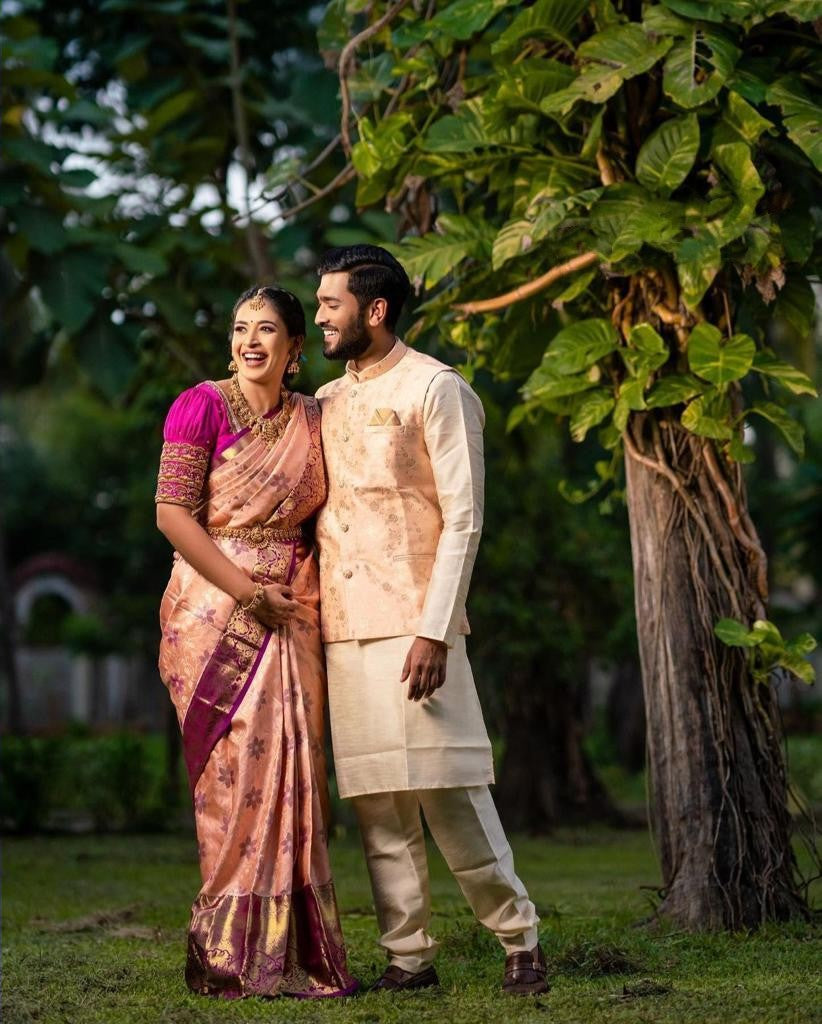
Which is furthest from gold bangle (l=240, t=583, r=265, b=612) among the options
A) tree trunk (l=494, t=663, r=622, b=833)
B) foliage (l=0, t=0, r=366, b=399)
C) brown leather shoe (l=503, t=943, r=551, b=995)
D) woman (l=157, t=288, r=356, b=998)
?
tree trunk (l=494, t=663, r=622, b=833)

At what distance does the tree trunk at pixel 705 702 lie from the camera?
192 inches

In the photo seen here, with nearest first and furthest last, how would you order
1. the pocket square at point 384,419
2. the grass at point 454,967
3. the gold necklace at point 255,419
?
the grass at point 454,967, the pocket square at point 384,419, the gold necklace at point 255,419

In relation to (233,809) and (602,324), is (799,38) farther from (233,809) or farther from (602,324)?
(233,809)

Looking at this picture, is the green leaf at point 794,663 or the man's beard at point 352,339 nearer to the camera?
the man's beard at point 352,339

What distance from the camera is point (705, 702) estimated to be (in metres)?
4.94

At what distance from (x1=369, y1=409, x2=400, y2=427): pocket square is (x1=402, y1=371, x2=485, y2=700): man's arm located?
0.09 metres

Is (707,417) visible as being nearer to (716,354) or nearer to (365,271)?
(716,354)

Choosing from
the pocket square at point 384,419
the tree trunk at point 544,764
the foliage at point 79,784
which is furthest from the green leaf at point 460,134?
the foliage at point 79,784

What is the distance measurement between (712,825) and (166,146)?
18.1 ft

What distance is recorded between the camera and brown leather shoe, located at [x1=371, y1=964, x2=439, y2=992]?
3.92 meters

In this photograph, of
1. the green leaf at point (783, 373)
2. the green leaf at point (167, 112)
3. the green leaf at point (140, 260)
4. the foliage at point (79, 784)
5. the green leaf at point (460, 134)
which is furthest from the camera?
the foliage at point (79, 784)

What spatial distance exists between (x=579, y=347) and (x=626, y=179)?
0.58m

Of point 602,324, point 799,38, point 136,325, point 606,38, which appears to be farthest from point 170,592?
point 136,325

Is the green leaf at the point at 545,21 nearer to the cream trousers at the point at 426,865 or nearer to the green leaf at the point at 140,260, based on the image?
the cream trousers at the point at 426,865
